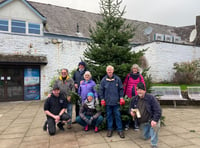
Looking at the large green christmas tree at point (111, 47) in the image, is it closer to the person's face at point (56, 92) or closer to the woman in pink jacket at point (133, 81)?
the woman in pink jacket at point (133, 81)

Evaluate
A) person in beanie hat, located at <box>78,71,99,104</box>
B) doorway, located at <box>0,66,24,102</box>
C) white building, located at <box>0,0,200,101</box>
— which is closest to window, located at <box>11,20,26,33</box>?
white building, located at <box>0,0,200,101</box>

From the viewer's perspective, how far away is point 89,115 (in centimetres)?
434

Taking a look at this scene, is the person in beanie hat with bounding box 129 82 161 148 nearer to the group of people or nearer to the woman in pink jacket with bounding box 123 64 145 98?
the group of people

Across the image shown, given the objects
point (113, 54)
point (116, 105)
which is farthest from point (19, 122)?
point (113, 54)

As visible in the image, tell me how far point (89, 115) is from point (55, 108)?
101 cm

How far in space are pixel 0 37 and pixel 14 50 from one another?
1056 millimetres

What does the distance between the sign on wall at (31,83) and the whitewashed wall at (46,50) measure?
33 centimetres

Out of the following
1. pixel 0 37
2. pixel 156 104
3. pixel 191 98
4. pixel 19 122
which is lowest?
pixel 19 122

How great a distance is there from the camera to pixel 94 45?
5141 mm

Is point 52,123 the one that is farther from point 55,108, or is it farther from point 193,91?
point 193,91

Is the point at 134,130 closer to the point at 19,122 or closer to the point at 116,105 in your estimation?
the point at 116,105

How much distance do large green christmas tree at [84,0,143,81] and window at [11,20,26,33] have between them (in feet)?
22.7

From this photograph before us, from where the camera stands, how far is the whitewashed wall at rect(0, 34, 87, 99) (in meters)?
9.33

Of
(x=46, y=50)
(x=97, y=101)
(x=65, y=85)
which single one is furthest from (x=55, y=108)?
(x=46, y=50)
